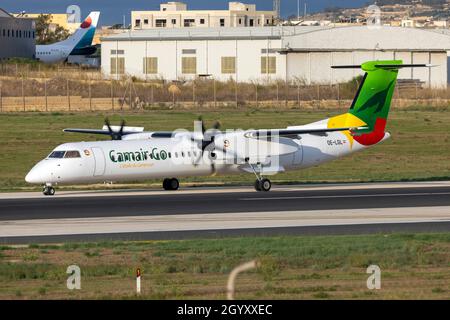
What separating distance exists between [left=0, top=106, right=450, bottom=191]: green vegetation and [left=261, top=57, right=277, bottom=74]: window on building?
741 inches

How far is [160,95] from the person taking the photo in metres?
77.7

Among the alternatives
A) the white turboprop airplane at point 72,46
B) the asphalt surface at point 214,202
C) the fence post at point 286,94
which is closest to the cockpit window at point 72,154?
the asphalt surface at point 214,202

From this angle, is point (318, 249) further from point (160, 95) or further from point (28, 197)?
point (160, 95)

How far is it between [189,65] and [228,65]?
11.5ft

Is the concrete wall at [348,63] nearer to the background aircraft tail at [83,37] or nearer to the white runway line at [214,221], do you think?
the background aircraft tail at [83,37]

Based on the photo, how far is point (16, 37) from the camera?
106 m

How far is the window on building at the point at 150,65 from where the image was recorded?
306 feet

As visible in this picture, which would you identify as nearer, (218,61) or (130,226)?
(130,226)

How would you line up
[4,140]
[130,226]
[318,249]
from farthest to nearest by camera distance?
[4,140] → [130,226] → [318,249]

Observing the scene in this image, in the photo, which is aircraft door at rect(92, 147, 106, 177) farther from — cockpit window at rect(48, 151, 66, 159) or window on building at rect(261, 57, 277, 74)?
window on building at rect(261, 57, 277, 74)

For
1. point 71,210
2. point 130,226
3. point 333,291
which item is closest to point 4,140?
point 71,210

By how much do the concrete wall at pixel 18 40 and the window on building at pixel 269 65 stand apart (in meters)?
26.5

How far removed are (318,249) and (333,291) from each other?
561 cm
